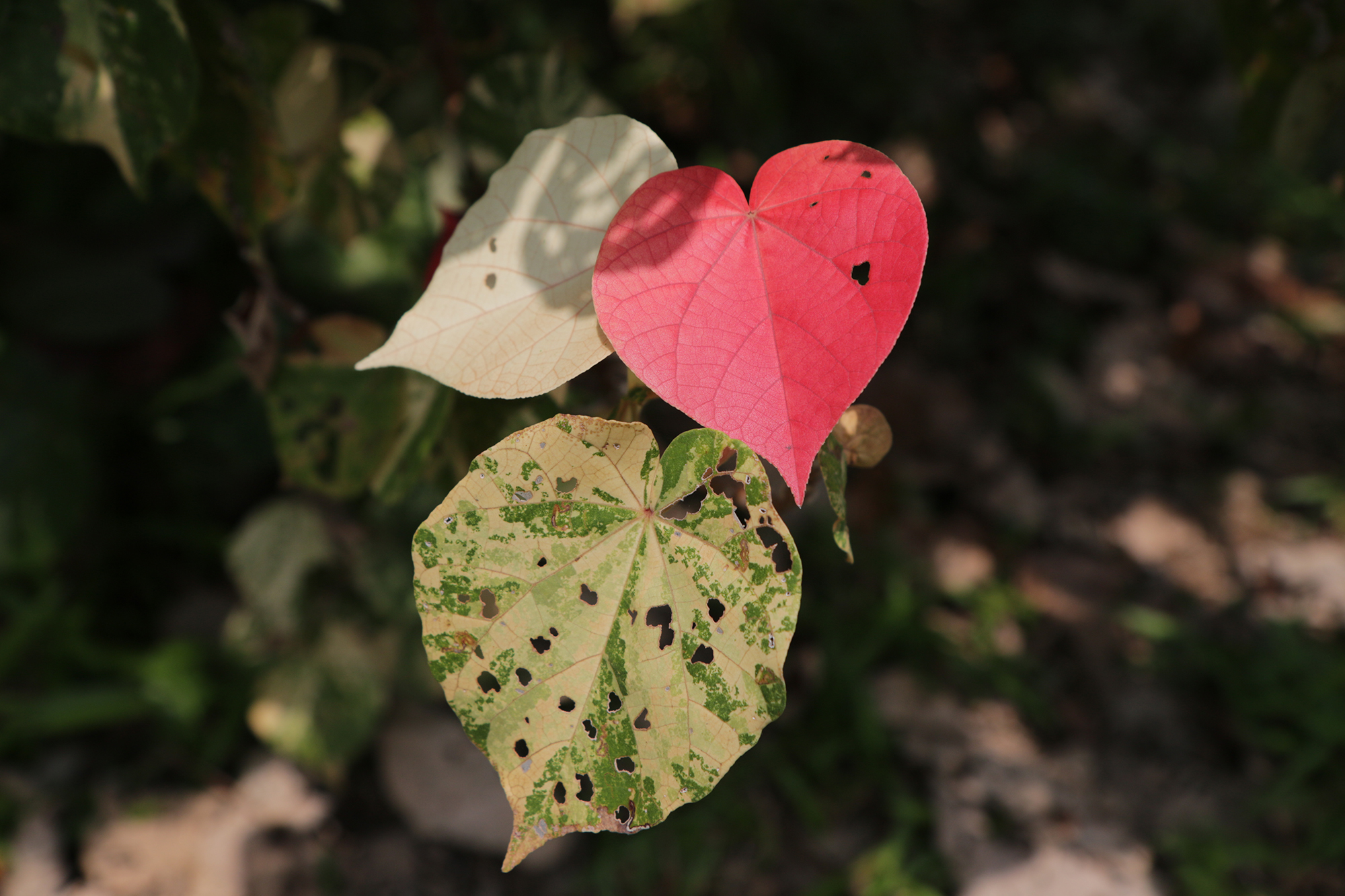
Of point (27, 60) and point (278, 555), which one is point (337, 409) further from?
point (278, 555)

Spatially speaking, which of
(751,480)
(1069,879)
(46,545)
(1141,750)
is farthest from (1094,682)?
(46,545)

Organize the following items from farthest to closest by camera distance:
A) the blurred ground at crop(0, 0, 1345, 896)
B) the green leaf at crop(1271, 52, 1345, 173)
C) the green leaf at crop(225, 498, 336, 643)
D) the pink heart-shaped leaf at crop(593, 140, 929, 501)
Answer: the green leaf at crop(225, 498, 336, 643), the blurred ground at crop(0, 0, 1345, 896), the green leaf at crop(1271, 52, 1345, 173), the pink heart-shaped leaf at crop(593, 140, 929, 501)

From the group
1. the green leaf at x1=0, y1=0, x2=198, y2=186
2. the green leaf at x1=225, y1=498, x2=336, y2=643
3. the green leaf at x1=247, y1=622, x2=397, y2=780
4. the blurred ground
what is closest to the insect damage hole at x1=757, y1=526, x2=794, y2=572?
the blurred ground

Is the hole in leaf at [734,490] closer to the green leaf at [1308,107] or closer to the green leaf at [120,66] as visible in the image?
the green leaf at [120,66]

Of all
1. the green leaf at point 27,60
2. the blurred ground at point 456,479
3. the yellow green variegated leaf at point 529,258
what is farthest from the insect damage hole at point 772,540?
the green leaf at point 27,60

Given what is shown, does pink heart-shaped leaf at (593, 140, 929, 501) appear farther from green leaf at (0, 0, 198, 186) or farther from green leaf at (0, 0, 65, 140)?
green leaf at (0, 0, 65, 140)
